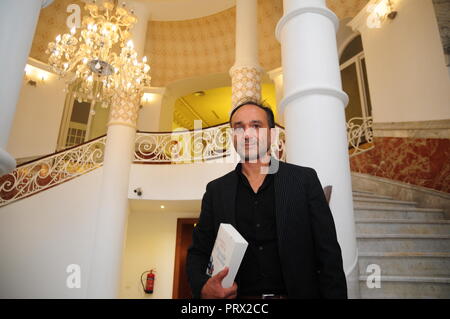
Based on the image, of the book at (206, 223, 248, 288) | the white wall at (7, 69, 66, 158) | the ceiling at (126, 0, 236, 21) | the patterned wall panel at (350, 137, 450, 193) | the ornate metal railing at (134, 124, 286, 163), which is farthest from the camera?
the ceiling at (126, 0, 236, 21)

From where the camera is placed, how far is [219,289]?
1367 millimetres

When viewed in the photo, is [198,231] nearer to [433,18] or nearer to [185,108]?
[433,18]

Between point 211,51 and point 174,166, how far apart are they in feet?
18.7

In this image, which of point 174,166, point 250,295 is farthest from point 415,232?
point 174,166

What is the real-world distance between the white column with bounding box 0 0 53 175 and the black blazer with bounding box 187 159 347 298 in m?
1.23

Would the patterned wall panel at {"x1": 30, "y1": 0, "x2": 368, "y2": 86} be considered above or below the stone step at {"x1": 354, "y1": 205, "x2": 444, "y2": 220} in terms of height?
above

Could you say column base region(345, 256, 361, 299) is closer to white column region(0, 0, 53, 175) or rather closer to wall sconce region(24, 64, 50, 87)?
white column region(0, 0, 53, 175)

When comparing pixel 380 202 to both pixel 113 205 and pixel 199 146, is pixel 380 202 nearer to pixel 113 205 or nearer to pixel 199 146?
pixel 199 146

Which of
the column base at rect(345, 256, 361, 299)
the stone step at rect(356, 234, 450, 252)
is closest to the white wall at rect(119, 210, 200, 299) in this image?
the stone step at rect(356, 234, 450, 252)

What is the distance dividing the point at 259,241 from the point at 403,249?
3.39 m

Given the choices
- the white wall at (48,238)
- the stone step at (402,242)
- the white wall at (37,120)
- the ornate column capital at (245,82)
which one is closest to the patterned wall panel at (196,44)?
the white wall at (37,120)

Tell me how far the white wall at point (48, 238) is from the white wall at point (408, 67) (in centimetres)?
675

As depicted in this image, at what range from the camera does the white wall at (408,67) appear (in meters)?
5.93

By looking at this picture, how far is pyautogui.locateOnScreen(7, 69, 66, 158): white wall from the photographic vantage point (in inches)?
390
